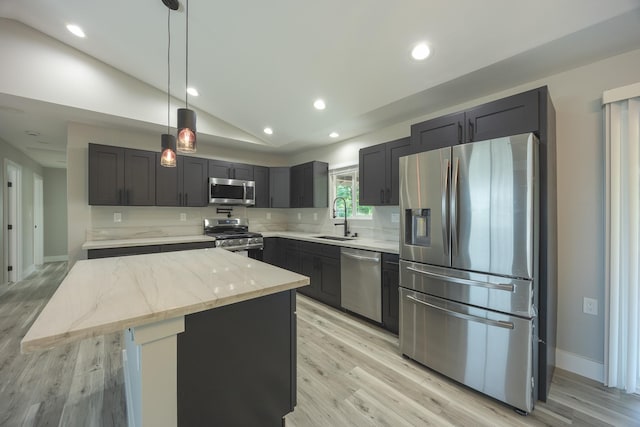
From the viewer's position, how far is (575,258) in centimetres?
210

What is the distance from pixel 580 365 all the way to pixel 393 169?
232cm

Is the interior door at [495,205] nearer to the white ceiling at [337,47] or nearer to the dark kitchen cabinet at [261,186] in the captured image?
the white ceiling at [337,47]

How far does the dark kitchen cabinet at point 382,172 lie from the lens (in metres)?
2.99

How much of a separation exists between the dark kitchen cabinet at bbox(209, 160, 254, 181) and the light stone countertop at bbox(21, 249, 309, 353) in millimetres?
2460

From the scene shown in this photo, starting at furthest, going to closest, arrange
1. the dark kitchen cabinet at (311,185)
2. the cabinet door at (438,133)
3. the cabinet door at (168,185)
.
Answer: the dark kitchen cabinet at (311,185)
the cabinet door at (168,185)
the cabinet door at (438,133)

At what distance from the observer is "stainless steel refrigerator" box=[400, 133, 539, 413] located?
1.68m

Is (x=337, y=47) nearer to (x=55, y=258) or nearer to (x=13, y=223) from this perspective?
(x=13, y=223)

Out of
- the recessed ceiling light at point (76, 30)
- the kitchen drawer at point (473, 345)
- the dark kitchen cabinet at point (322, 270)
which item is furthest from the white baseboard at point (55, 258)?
the kitchen drawer at point (473, 345)

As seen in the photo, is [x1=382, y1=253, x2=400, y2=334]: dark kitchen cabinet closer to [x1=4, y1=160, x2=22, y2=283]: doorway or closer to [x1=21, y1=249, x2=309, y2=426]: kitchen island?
[x1=21, y1=249, x2=309, y2=426]: kitchen island

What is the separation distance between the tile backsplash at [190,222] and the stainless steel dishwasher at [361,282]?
0.71 m

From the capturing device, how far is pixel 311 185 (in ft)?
14.0

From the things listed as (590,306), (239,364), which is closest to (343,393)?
(239,364)

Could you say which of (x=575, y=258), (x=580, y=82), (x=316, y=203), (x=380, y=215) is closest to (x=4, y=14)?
(x=316, y=203)

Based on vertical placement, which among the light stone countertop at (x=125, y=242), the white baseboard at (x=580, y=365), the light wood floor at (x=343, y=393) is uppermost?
the light stone countertop at (x=125, y=242)
